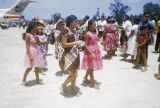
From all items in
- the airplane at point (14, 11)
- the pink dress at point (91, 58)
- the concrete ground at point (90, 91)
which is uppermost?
the airplane at point (14, 11)

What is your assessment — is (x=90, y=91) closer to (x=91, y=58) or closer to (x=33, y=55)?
(x=91, y=58)

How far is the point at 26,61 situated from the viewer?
8219 mm

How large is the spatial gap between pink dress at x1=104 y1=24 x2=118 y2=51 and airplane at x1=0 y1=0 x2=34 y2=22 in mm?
48808

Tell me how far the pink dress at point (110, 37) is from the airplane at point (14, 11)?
4881 centimetres

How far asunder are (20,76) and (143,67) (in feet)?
14.6

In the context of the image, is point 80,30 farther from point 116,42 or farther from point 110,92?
point 110,92

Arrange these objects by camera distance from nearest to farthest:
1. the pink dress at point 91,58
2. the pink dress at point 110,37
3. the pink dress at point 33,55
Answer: the pink dress at point 91,58 → the pink dress at point 33,55 → the pink dress at point 110,37

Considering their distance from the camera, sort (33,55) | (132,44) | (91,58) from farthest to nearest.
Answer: (132,44)
(33,55)
(91,58)

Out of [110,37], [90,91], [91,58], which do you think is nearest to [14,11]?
[110,37]

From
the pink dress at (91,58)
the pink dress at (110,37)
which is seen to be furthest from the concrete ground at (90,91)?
the pink dress at (110,37)

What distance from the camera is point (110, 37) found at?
13.0m

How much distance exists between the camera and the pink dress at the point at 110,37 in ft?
42.7

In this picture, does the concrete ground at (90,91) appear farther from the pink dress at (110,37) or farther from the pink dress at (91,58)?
the pink dress at (110,37)

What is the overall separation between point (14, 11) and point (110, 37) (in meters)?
A: 51.9
